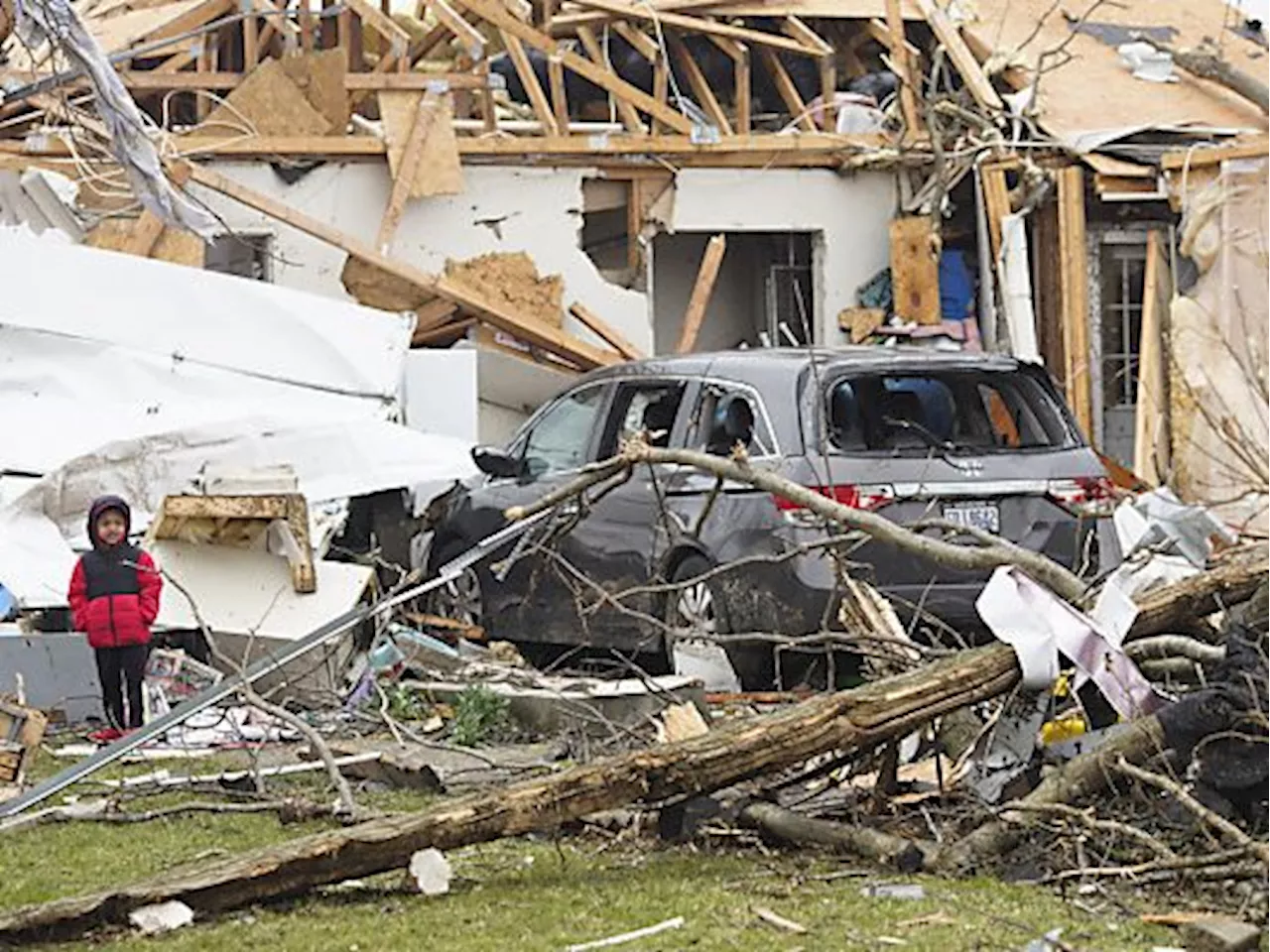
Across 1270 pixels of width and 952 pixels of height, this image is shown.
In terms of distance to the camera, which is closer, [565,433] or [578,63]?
[565,433]

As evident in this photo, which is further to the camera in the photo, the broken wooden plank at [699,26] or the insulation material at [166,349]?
the broken wooden plank at [699,26]

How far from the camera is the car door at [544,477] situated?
13.2 m

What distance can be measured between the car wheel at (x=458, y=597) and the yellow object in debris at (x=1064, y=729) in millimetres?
6073

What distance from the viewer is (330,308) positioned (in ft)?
54.3

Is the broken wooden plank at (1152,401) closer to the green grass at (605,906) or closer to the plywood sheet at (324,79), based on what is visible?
the plywood sheet at (324,79)

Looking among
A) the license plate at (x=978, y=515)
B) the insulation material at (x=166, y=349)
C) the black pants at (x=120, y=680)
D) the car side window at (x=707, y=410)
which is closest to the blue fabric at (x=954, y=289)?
the insulation material at (x=166, y=349)

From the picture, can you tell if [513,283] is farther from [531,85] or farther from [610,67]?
[610,67]

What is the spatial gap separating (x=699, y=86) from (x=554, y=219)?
185cm

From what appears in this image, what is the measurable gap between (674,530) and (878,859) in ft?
14.2

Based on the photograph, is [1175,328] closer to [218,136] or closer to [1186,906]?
[218,136]

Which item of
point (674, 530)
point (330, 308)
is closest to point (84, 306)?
point (330, 308)

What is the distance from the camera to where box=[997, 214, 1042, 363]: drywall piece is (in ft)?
61.2

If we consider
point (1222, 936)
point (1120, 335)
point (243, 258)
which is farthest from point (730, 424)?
point (243, 258)

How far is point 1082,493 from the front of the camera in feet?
38.8
